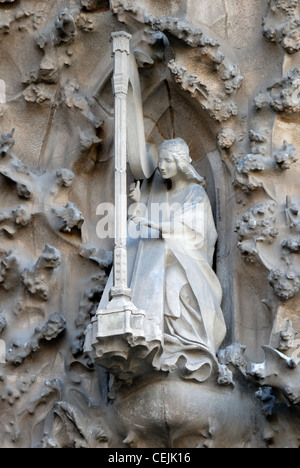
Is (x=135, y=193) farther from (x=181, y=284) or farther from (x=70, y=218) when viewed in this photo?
(x=181, y=284)

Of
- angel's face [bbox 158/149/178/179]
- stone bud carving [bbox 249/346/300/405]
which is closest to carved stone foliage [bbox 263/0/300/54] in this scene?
angel's face [bbox 158/149/178/179]

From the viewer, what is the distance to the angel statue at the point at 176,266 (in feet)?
34.6

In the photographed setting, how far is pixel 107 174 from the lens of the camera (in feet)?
38.4

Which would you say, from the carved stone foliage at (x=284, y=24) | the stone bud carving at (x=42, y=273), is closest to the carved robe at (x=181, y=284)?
the stone bud carving at (x=42, y=273)

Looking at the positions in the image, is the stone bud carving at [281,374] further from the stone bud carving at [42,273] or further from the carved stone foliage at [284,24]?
the carved stone foliage at [284,24]

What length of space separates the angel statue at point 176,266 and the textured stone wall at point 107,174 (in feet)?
0.69

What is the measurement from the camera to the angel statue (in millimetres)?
10531

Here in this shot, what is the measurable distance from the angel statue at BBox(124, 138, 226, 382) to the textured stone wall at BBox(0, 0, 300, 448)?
8.2 inches

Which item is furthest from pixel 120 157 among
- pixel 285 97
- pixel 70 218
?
pixel 285 97

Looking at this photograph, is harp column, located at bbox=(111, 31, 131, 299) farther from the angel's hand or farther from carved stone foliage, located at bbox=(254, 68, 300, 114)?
carved stone foliage, located at bbox=(254, 68, 300, 114)

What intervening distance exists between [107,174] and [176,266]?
3.73ft

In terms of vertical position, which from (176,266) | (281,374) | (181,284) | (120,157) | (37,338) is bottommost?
(281,374)

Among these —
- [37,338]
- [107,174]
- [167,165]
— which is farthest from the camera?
[107,174]

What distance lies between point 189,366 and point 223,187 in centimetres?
143
